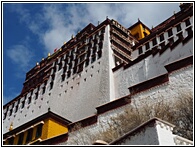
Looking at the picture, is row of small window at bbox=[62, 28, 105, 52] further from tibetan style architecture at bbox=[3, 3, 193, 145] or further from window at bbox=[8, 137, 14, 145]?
window at bbox=[8, 137, 14, 145]

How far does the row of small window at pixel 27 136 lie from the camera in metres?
13.7

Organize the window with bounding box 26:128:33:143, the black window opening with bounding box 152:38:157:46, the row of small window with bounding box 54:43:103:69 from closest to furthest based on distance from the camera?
1. the window with bounding box 26:128:33:143
2. the black window opening with bounding box 152:38:157:46
3. the row of small window with bounding box 54:43:103:69

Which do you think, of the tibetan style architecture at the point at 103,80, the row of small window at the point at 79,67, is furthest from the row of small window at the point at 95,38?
the row of small window at the point at 79,67

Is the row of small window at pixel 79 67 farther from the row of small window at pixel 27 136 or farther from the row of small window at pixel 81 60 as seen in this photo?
the row of small window at pixel 27 136

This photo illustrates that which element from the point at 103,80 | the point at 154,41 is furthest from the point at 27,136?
the point at 154,41

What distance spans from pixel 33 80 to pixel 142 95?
21368mm

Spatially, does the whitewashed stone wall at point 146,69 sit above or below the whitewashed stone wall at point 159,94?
above

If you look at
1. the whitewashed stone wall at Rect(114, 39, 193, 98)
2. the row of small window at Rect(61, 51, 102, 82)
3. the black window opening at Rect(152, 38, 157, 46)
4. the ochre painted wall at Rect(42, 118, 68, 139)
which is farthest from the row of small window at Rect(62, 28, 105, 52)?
the ochre painted wall at Rect(42, 118, 68, 139)

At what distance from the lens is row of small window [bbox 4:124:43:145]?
13.7 m

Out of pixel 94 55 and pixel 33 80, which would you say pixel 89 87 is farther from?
pixel 33 80

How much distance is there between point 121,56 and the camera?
20656mm

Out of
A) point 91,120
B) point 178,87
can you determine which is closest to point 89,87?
point 91,120

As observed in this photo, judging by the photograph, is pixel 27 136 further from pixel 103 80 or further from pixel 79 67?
pixel 79 67

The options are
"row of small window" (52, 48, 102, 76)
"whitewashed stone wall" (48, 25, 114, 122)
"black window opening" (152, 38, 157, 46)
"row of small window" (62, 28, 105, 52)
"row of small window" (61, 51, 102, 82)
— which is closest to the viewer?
"whitewashed stone wall" (48, 25, 114, 122)
